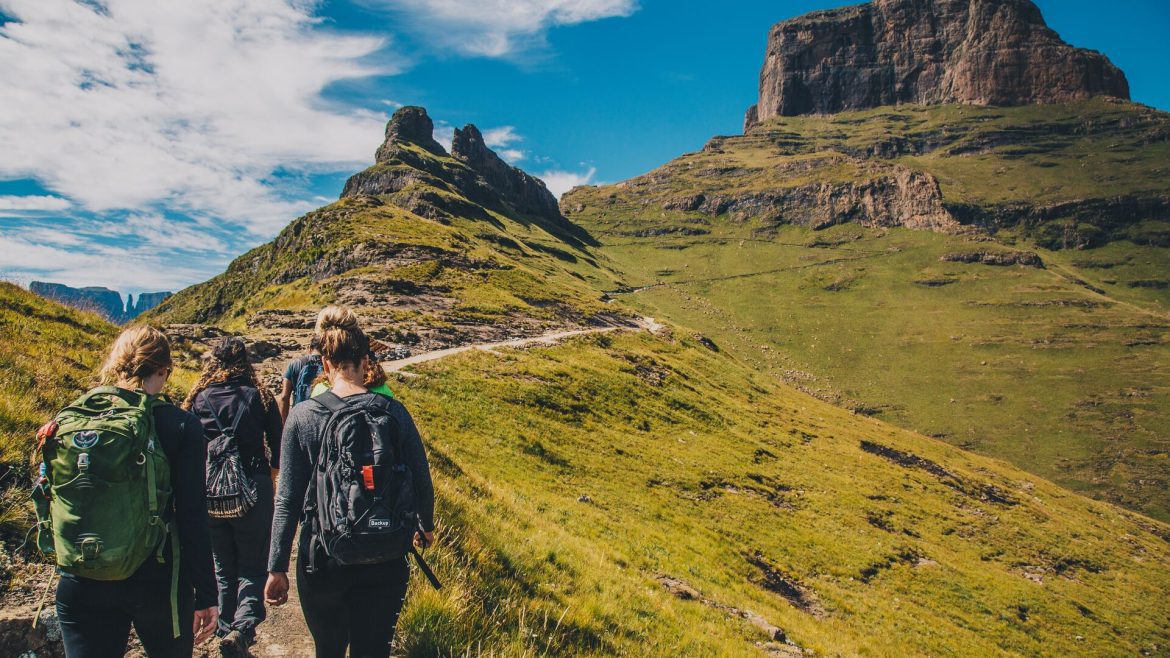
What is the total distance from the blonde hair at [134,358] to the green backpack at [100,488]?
1.26 feet

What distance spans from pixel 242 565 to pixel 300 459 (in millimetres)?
2704

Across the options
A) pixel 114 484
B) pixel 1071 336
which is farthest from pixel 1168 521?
pixel 114 484

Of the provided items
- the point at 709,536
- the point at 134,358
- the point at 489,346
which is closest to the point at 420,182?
the point at 489,346

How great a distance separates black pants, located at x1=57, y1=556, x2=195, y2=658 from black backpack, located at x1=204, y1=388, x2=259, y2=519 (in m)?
1.58

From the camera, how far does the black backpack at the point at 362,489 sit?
13.3ft

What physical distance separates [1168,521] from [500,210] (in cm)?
17672

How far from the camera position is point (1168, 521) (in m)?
Answer: 81.2

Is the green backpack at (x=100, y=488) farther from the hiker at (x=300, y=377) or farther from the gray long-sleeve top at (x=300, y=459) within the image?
the hiker at (x=300, y=377)

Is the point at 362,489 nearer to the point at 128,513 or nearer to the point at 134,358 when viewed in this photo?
the point at 128,513

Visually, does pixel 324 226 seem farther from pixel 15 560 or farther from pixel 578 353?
pixel 15 560

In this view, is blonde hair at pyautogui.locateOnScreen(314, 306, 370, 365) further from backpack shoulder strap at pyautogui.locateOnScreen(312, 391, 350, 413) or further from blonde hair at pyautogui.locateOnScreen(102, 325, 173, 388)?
blonde hair at pyautogui.locateOnScreen(102, 325, 173, 388)

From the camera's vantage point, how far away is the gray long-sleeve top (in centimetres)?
450

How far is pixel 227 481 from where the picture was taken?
5.90 m

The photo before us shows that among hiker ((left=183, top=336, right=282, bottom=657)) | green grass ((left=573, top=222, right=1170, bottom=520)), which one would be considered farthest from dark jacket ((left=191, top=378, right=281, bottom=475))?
green grass ((left=573, top=222, right=1170, bottom=520))
